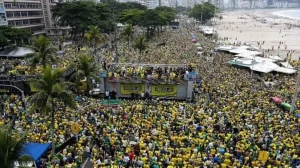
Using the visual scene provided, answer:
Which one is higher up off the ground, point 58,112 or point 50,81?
point 50,81

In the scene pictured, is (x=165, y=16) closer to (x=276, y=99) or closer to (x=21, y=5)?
(x=21, y=5)

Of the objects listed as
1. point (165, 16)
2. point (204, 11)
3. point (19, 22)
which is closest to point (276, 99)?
point (19, 22)

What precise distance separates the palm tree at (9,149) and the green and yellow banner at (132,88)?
16844mm

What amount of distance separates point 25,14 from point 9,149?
54646 millimetres

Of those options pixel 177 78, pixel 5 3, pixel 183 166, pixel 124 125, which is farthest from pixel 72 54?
pixel 183 166

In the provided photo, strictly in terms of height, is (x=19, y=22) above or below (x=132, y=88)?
above

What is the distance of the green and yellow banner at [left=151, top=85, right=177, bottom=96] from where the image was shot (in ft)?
86.7

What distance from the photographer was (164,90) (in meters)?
26.6

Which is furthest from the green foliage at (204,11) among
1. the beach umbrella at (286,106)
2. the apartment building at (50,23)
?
the beach umbrella at (286,106)

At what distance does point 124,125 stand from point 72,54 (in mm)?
26691

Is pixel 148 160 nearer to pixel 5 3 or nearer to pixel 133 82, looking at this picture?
pixel 133 82

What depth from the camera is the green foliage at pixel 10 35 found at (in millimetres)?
41219

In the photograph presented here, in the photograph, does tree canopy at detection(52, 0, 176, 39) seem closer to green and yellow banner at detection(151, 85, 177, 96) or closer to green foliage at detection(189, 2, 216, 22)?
green and yellow banner at detection(151, 85, 177, 96)

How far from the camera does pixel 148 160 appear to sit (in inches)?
590
